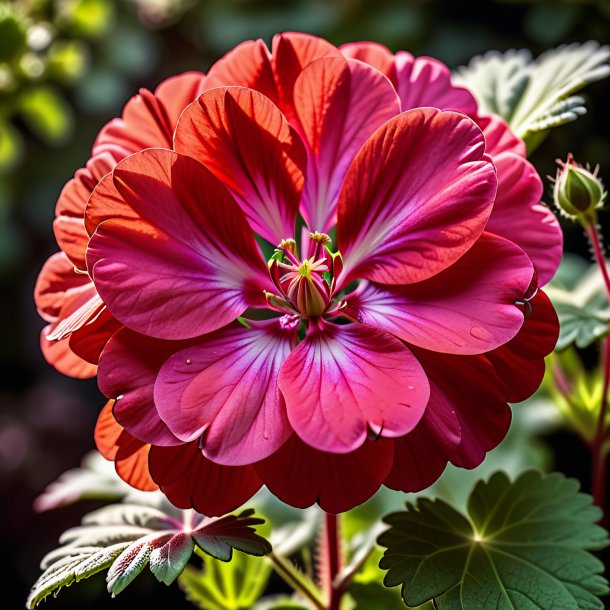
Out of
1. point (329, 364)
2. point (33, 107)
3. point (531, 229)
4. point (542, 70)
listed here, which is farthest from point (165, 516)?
point (33, 107)

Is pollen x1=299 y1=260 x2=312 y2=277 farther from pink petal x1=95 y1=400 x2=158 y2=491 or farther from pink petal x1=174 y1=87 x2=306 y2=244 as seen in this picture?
pink petal x1=95 y1=400 x2=158 y2=491

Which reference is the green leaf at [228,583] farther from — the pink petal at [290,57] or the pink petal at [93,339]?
the pink petal at [290,57]

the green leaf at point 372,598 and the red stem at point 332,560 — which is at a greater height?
the red stem at point 332,560

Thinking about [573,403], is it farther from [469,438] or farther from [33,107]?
[33,107]

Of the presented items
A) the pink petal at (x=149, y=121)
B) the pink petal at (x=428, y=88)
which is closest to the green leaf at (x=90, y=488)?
the pink petal at (x=149, y=121)

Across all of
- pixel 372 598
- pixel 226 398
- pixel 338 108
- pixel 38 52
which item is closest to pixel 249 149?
pixel 338 108

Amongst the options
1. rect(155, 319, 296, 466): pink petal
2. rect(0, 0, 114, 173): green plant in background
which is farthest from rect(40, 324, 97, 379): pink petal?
rect(0, 0, 114, 173): green plant in background

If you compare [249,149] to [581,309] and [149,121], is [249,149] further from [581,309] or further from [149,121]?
[581,309]
